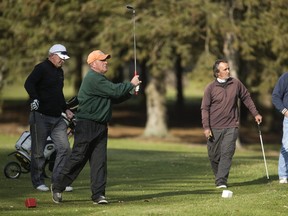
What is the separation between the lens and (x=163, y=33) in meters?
33.1

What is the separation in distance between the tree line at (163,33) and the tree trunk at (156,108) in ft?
6.15

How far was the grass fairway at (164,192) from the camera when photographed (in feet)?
38.5

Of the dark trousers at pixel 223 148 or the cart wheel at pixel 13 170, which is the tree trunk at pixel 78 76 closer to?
the cart wheel at pixel 13 170

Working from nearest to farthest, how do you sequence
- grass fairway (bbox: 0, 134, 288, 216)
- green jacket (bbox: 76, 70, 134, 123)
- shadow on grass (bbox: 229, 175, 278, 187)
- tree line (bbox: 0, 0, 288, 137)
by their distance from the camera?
grass fairway (bbox: 0, 134, 288, 216) → green jacket (bbox: 76, 70, 134, 123) → shadow on grass (bbox: 229, 175, 278, 187) → tree line (bbox: 0, 0, 288, 137)

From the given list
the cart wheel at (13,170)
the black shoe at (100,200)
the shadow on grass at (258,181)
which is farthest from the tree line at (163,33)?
the black shoe at (100,200)

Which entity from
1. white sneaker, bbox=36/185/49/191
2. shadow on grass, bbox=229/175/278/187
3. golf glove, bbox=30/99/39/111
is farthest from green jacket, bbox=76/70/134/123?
shadow on grass, bbox=229/175/278/187

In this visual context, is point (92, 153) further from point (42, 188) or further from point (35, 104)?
point (42, 188)

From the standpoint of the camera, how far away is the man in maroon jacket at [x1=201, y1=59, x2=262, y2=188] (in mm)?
15094

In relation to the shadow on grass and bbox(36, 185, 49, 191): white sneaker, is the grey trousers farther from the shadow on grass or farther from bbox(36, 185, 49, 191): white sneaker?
the shadow on grass

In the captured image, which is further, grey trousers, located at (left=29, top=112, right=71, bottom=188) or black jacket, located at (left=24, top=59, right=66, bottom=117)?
black jacket, located at (left=24, top=59, right=66, bottom=117)

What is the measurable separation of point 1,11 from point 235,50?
372 inches

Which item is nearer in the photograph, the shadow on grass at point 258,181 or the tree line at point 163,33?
the shadow on grass at point 258,181

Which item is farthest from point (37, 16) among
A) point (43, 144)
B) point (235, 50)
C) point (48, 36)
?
point (43, 144)

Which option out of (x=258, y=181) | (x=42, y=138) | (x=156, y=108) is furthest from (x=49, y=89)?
(x=156, y=108)
